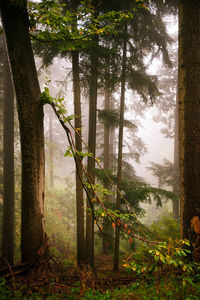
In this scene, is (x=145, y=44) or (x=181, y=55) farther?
(x=145, y=44)

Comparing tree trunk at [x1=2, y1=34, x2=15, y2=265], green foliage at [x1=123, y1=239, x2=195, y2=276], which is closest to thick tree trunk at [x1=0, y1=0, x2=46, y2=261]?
green foliage at [x1=123, y1=239, x2=195, y2=276]

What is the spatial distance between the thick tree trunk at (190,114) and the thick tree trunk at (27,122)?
2645 mm

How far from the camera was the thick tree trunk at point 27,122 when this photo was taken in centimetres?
248

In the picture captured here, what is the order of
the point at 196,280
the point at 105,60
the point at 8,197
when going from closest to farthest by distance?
the point at 196,280, the point at 105,60, the point at 8,197

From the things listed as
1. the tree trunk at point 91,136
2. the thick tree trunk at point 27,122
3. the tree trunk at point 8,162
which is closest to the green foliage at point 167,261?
the thick tree trunk at point 27,122

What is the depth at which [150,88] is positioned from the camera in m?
7.42

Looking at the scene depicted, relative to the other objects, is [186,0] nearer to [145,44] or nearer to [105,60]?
[105,60]

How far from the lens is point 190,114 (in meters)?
3.16

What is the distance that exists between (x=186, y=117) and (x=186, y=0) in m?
2.25

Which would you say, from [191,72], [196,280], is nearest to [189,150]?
[191,72]

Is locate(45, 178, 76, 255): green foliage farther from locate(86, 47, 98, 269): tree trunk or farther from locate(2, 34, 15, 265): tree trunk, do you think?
locate(2, 34, 15, 265): tree trunk

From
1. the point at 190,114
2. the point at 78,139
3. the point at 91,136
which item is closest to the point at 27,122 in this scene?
the point at 190,114

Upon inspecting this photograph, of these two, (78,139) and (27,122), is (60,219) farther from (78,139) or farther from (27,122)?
(27,122)

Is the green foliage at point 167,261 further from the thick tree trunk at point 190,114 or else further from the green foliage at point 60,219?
the green foliage at point 60,219
